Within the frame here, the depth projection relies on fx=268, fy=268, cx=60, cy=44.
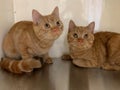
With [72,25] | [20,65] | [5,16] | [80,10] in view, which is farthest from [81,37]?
[5,16]

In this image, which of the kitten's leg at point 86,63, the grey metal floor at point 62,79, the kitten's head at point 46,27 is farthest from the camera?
the kitten's leg at point 86,63

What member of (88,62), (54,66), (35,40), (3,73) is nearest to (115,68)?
(88,62)

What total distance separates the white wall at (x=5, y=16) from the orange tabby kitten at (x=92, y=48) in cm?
35

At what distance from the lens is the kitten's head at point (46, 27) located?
4.07ft

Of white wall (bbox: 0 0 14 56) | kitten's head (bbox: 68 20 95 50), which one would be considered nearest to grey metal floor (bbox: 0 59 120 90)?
kitten's head (bbox: 68 20 95 50)

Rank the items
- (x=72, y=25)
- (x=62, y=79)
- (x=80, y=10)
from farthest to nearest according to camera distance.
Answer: (x=80, y=10), (x=72, y=25), (x=62, y=79)

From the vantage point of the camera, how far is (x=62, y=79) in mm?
1223

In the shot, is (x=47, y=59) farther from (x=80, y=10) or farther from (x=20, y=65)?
(x=80, y=10)

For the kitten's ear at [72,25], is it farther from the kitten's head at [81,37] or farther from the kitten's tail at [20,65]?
the kitten's tail at [20,65]

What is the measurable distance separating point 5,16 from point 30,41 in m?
0.23

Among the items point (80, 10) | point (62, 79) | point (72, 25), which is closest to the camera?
point (62, 79)

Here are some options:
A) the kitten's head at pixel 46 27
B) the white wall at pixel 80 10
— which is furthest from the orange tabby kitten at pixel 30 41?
the white wall at pixel 80 10

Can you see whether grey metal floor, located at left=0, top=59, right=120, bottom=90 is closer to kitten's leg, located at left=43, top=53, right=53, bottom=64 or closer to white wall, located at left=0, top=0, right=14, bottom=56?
kitten's leg, located at left=43, top=53, right=53, bottom=64

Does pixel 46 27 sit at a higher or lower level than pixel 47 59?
higher
